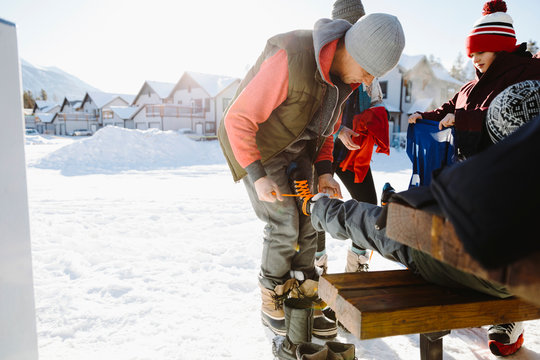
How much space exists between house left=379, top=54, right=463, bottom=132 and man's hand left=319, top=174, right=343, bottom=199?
25457 millimetres

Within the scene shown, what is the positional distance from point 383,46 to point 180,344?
2.16m

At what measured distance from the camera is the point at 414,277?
54.6 inches

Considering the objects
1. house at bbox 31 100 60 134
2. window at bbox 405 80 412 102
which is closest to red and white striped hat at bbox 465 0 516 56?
window at bbox 405 80 412 102

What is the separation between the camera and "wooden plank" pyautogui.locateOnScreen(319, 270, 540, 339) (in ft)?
3.53

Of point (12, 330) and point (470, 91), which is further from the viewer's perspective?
point (470, 91)

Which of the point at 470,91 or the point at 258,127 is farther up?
the point at 470,91

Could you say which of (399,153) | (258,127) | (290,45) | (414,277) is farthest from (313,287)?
(399,153)

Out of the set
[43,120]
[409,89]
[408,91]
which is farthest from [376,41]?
[43,120]

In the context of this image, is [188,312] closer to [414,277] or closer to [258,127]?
[258,127]

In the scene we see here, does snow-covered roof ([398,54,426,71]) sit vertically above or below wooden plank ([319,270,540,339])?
above

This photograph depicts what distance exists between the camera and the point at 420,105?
27625mm

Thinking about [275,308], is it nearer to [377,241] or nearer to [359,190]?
[377,241]

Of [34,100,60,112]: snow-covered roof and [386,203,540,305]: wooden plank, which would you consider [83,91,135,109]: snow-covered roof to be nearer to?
[34,100,60,112]: snow-covered roof

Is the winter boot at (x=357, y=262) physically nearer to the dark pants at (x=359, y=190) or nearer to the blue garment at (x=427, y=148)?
the dark pants at (x=359, y=190)
